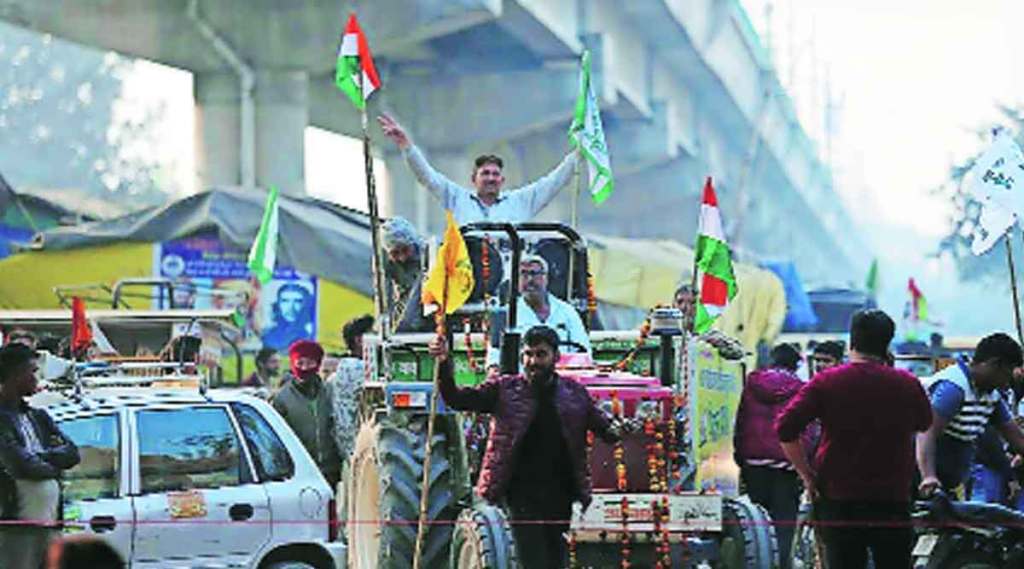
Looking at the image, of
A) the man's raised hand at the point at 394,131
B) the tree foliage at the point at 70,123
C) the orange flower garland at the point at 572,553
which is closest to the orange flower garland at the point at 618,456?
the orange flower garland at the point at 572,553

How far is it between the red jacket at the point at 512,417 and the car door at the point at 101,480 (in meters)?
2.37

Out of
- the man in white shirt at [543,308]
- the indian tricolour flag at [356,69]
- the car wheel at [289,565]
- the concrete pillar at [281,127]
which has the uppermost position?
the concrete pillar at [281,127]

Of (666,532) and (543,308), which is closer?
(666,532)

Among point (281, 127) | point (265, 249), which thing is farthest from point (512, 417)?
point (281, 127)

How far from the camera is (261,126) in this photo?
4091 centimetres

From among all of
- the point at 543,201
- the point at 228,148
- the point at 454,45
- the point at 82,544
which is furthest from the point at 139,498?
the point at 454,45

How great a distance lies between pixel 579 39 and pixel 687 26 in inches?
189

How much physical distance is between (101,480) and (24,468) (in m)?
1.48

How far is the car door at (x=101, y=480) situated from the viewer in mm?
12641

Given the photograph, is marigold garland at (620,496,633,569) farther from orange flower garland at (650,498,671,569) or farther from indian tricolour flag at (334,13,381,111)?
indian tricolour flag at (334,13,381,111)

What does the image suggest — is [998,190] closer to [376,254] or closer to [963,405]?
[376,254]

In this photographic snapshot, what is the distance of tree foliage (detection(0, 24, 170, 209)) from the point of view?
8462 cm

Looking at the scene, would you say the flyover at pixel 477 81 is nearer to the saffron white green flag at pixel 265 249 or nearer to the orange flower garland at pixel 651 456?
the saffron white green flag at pixel 265 249

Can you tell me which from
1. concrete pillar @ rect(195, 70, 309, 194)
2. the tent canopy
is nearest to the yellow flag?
the tent canopy
